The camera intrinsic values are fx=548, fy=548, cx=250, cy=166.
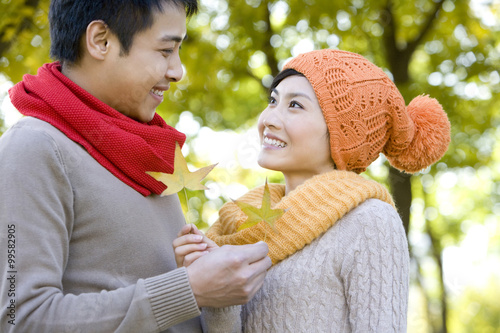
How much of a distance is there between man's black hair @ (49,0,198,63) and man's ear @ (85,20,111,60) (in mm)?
20

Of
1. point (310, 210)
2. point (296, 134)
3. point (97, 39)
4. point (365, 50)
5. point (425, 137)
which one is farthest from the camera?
point (365, 50)

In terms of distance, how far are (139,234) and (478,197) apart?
12036mm

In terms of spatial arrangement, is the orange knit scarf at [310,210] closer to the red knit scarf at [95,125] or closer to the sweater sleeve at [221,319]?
the sweater sleeve at [221,319]

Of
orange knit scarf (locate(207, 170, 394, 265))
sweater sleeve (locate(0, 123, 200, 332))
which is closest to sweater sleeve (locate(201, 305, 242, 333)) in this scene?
orange knit scarf (locate(207, 170, 394, 265))

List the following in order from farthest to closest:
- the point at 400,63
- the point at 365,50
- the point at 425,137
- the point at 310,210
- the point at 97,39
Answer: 1. the point at 365,50
2. the point at 400,63
3. the point at 425,137
4. the point at 310,210
5. the point at 97,39

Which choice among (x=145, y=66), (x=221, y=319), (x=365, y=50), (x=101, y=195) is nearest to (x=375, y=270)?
(x=221, y=319)

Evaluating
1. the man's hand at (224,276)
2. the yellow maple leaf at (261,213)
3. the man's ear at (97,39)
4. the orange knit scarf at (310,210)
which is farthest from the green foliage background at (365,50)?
the man's hand at (224,276)

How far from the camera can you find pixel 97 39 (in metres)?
1.96

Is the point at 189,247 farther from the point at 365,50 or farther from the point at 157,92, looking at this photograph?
the point at 365,50

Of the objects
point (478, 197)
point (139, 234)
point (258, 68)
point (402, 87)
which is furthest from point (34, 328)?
point (478, 197)

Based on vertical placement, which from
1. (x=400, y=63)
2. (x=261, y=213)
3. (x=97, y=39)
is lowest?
(x=400, y=63)

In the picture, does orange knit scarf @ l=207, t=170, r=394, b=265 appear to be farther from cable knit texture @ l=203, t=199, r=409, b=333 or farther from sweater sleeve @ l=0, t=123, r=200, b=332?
sweater sleeve @ l=0, t=123, r=200, b=332

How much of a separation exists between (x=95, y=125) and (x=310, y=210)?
2.94 feet

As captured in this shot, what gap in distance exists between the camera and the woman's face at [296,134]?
2.36 m
